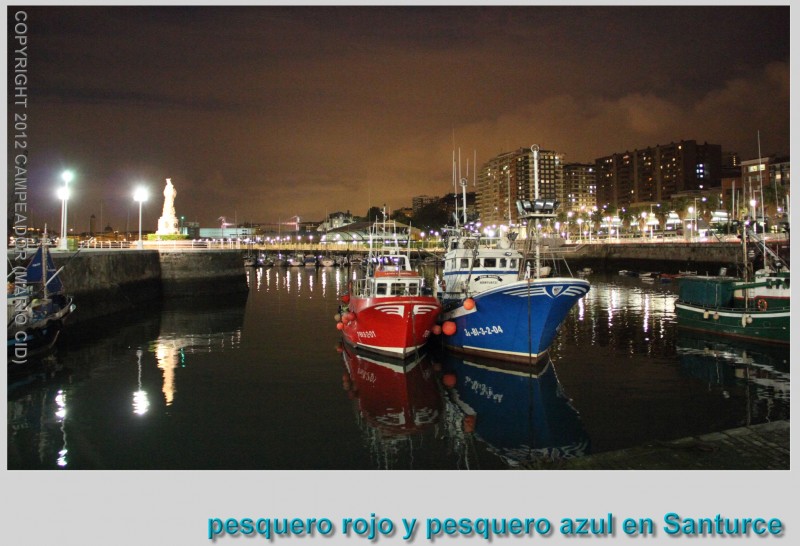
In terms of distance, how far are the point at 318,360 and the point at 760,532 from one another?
18813 millimetres

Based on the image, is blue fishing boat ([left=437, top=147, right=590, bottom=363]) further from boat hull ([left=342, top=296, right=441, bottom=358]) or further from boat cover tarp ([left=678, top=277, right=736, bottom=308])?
boat cover tarp ([left=678, top=277, right=736, bottom=308])

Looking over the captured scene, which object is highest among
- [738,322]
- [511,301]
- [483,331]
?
[511,301]

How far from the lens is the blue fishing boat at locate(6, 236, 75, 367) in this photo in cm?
2303

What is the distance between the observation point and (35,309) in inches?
1001

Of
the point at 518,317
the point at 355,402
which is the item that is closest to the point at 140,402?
the point at 355,402

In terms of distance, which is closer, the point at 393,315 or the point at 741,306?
the point at 393,315

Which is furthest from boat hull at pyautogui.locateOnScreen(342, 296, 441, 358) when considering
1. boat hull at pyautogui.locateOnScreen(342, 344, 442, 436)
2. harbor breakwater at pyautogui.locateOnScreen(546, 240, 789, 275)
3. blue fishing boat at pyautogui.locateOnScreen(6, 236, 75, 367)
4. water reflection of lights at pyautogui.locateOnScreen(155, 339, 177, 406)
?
harbor breakwater at pyautogui.locateOnScreen(546, 240, 789, 275)

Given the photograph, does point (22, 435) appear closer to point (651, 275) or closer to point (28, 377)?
point (28, 377)

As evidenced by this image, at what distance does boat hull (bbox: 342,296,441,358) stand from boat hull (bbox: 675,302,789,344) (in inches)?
613

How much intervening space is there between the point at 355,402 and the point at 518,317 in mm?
7950

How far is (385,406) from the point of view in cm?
1738

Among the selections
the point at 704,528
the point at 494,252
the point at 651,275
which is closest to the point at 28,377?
the point at 494,252

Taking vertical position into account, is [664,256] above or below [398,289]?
above

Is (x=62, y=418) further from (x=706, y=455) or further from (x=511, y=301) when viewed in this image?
(x=706, y=455)
